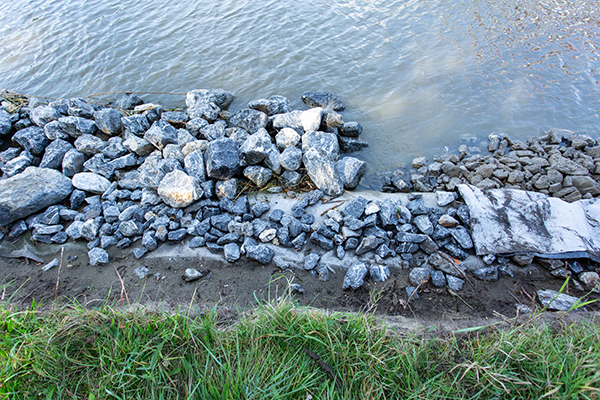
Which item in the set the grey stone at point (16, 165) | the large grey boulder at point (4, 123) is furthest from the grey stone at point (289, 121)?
the large grey boulder at point (4, 123)

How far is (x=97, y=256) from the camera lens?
312 cm

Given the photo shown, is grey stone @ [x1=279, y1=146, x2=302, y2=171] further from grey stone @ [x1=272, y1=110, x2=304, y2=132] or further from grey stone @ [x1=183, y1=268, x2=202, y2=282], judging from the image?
grey stone @ [x1=183, y1=268, x2=202, y2=282]

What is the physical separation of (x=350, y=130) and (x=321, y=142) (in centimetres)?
80

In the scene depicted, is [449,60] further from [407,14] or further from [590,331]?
[590,331]

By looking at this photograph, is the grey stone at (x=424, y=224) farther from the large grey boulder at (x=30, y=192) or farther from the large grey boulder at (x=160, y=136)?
the large grey boulder at (x=30, y=192)

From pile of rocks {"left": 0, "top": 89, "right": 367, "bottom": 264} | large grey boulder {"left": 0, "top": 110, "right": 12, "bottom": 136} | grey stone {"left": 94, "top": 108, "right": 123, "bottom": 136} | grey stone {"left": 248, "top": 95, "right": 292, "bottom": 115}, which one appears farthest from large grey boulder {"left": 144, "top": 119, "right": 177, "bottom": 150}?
large grey boulder {"left": 0, "top": 110, "right": 12, "bottom": 136}

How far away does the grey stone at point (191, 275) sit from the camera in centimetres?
289

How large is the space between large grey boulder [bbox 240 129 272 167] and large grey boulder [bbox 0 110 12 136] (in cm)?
386

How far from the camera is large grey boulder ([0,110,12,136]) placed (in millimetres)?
4726

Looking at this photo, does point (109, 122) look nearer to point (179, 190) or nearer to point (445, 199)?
point (179, 190)

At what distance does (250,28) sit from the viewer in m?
7.21

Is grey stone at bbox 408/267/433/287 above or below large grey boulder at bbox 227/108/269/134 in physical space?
below

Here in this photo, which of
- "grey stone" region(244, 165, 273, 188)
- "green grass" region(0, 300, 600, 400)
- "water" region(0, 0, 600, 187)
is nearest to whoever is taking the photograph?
"green grass" region(0, 300, 600, 400)

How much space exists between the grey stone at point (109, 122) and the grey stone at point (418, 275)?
4531 millimetres
